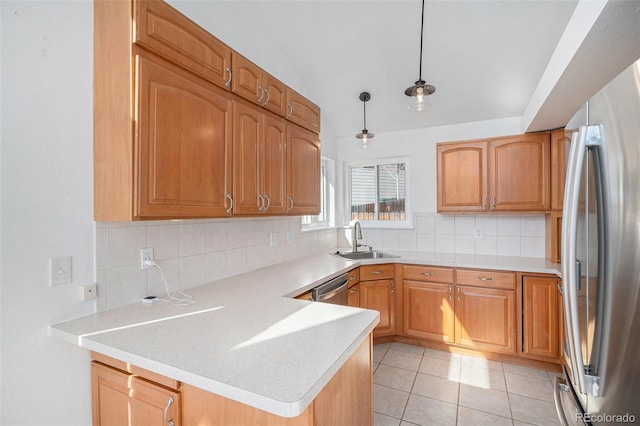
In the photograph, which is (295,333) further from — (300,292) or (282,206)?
(282,206)

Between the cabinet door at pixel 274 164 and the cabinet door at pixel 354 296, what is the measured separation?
1059mm

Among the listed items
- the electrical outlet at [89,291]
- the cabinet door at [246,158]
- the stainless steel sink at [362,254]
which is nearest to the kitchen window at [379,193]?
the stainless steel sink at [362,254]

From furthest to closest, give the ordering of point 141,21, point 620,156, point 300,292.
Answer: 1. point 300,292
2. point 141,21
3. point 620,156

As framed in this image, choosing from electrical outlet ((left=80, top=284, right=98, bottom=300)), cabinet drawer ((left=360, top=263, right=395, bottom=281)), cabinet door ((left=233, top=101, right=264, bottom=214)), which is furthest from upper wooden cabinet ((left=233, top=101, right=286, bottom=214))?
cabinet drawer ((left=360, top=263, right=395, bottom=281))

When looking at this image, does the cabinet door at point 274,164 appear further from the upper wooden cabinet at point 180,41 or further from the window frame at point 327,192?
the window frame at point 327,192

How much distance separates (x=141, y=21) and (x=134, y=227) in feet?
3.06

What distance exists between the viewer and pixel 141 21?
4.15 ft

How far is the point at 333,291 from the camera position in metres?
2.33

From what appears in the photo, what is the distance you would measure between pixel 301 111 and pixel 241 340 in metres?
1.82

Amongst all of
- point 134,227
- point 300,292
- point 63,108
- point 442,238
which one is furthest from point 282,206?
point 442,238

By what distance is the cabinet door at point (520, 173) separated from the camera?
9.10ft

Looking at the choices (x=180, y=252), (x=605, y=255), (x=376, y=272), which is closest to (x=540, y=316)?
(x=376, y=272)

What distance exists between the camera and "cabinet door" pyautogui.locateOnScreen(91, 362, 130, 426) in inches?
47.1

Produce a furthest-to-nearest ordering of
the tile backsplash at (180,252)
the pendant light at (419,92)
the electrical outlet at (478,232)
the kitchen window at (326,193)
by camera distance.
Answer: the kitchen window at (326,193), the electrical outlet at (478,232), the pendant light at (419,92), the tile backsplash at (180,252)
